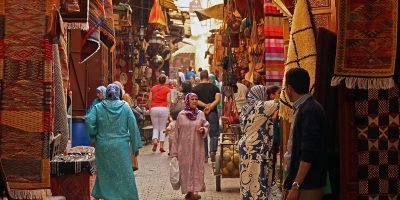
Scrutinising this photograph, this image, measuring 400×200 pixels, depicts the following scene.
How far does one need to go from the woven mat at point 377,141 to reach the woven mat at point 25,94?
2.60m

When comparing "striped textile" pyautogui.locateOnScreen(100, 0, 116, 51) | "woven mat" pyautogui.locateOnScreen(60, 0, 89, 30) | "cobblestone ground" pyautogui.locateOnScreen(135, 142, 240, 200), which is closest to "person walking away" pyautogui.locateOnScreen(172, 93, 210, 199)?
"cobblestone ground" pyautogui.locateOnScreen(135, 142, 240, 200)

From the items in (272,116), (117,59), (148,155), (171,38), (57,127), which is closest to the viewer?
(57,127)

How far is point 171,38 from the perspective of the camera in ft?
110

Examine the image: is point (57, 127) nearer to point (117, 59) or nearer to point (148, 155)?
point (148, 155)

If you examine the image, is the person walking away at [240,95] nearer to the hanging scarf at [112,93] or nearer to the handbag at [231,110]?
the handbag at [231,110]

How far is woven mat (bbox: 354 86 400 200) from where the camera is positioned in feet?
20.3

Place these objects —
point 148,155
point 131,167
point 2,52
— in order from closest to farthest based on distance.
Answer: point 2,52, point 131,167, point 148,155

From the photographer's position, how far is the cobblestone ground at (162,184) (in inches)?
422

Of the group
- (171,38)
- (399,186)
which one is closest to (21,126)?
(399,186)

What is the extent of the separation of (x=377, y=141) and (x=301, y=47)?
1087 millimetres

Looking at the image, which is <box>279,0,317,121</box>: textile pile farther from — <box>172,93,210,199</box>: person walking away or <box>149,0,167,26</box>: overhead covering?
<box>149,0,167,26</box>: overhead covering

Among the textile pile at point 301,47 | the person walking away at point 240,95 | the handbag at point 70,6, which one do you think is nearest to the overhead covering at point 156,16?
A: the person walking away at point 240,95

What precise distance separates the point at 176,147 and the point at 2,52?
506 cm

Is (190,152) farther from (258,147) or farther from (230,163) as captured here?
(258,147)
